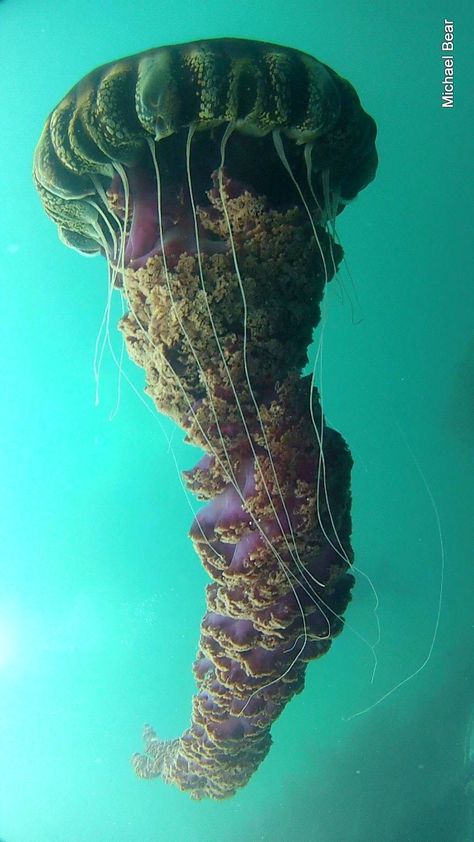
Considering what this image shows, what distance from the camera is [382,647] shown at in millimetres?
11523

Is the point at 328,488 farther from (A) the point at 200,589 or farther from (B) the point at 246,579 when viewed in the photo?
(A) the point at 200,589

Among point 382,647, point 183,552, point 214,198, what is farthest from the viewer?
point 382,647

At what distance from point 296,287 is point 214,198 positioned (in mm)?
612

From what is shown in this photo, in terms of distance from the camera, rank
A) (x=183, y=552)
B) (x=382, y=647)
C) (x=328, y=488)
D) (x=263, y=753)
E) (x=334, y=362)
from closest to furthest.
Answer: (x=328, y=488), (x=263, y=753), (x=334, y=362), (x=183, y=552), (x=382, y=647)

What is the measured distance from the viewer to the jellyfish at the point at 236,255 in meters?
2.36

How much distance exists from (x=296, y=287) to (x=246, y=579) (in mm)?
1668

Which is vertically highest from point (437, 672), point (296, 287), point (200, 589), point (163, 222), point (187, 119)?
point (187, 119)

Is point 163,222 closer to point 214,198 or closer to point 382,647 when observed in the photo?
point 214,198

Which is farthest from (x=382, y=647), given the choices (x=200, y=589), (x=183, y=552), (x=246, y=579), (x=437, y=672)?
(x=246, y=579)

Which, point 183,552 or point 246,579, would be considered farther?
point 183,552

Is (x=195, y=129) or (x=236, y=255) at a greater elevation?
(x=195, y=129)

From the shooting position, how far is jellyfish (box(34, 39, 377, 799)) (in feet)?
7.75

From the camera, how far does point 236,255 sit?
2.60 meters

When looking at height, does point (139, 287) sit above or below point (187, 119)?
below
